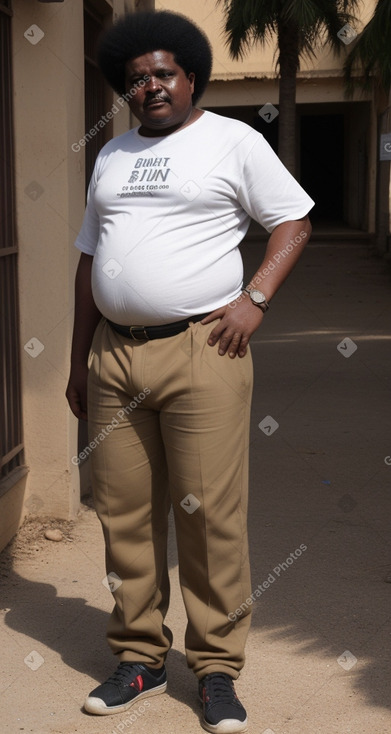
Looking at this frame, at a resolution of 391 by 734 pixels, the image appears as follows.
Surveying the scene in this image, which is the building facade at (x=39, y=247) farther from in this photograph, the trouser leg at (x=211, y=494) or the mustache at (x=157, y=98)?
the mustache at (x=157, y=98)

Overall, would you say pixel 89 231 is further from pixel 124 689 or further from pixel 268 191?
pixel 124 689

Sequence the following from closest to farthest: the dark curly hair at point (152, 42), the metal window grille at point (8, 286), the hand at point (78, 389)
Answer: the dark curly hair at point (152, 42) < the hand at point (78, 389) < the metal window grille at point (8, 286)

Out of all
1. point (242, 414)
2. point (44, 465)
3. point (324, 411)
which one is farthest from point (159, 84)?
point (324, 411)

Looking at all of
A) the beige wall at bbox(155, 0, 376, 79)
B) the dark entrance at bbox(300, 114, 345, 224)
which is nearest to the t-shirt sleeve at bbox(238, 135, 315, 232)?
the beige wall at bbox(155, 0, 376, 79)

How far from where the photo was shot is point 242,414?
322 centimetres

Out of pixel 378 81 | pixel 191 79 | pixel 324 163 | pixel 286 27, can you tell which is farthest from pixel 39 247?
pixel 324 163

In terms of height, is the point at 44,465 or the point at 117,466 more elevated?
the point at 117,466

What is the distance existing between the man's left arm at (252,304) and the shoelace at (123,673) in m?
1.04

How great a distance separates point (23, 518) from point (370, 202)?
19.1m

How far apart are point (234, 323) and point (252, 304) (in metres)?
0.08

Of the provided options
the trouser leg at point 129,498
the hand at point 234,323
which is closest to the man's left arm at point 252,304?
the hand at point 234,323

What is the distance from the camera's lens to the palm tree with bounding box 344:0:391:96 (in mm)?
13628

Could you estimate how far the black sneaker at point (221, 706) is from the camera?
126 inches

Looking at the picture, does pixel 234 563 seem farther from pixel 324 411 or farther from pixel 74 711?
pixel 324 411
